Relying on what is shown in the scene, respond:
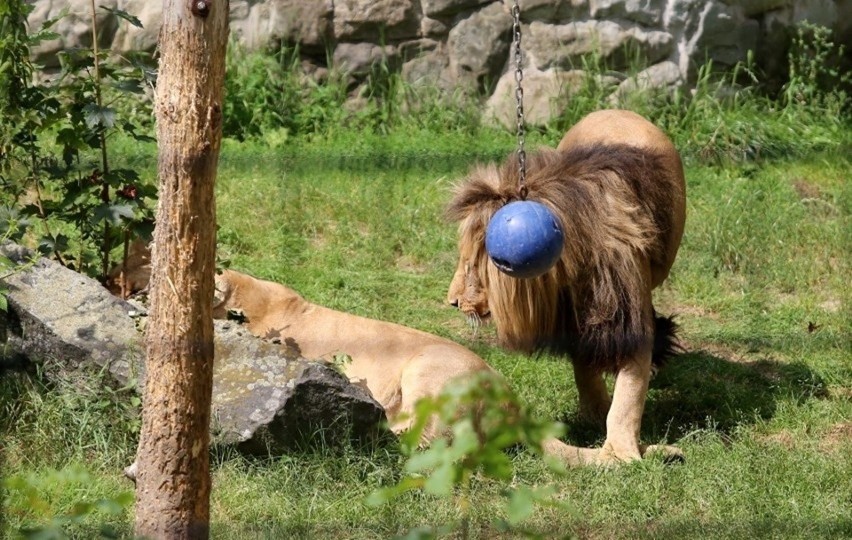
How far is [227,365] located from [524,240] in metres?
1.26

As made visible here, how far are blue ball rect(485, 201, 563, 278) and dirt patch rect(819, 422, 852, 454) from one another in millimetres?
1645

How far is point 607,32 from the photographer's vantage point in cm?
884

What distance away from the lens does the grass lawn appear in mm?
4465

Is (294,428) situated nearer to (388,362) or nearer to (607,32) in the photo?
(388,362)

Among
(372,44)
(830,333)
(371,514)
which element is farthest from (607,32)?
(371,514)

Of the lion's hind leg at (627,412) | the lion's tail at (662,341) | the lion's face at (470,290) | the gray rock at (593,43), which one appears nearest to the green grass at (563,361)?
the lion's hind leg at (627,412)

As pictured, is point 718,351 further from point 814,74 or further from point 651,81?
point 814,74

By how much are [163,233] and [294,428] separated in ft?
4.80

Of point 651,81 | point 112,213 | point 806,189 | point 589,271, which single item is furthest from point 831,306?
point 112,213

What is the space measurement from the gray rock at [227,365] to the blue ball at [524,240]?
2.68 ft

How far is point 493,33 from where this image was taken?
8953mm

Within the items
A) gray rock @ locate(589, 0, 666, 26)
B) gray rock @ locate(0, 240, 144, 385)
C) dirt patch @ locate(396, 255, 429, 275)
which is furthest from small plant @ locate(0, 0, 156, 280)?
gray rock @ locate(589, 0, 666, 26)

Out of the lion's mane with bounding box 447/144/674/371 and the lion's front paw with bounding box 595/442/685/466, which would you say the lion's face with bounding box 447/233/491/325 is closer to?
the lion's mane with bounding box 447/144/674/371

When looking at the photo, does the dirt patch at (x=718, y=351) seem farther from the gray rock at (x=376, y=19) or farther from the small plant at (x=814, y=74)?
the gray rock at (x=376, y=19)
